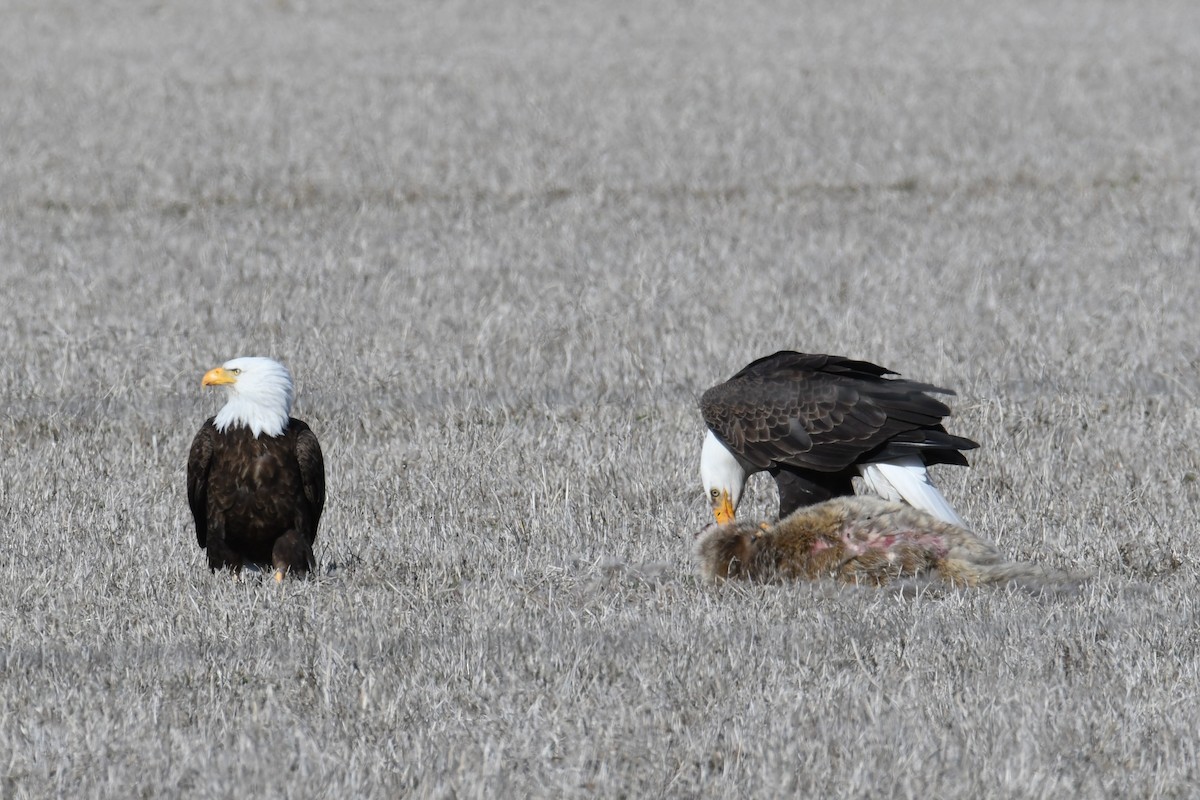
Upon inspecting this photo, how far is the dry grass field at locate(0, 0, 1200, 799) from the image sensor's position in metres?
4.65

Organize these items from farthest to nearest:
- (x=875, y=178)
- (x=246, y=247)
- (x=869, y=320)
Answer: (x=875, y=178)
(x=246, y=247)
(x=869, y=320)

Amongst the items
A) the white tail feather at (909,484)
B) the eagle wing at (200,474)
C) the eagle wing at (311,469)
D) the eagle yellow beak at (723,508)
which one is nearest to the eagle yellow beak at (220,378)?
the eagle wing at (200,474)

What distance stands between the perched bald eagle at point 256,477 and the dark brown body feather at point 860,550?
160cm

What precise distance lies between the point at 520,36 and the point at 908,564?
69.9 feet

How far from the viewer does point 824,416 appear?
7.16m

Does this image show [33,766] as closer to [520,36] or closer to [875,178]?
[875,178]

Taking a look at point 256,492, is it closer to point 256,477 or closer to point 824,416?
point 256,477

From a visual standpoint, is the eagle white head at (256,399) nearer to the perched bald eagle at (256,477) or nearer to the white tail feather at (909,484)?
the perched bald eagle at (256,477)

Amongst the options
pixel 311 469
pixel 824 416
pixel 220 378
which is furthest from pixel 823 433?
pixel 220 378

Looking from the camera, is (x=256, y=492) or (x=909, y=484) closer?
(x=256, y=492)

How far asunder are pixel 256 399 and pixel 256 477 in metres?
0.31

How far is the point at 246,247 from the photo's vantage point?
14.2 metres

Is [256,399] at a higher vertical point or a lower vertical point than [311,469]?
higher

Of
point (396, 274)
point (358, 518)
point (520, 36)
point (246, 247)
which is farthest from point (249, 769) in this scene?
point (520, 36)
